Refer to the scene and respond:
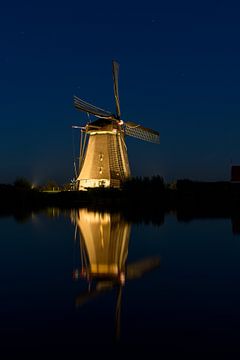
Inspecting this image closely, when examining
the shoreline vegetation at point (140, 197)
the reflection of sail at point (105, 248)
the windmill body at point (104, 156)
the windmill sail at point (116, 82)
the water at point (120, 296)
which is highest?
the windmill sail at point (116, 82)

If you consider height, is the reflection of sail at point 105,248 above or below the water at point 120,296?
above

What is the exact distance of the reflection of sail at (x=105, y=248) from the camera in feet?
27.8

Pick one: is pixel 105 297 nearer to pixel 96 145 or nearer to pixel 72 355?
pixel 72 355

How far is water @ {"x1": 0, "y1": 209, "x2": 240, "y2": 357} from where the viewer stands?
460 cm

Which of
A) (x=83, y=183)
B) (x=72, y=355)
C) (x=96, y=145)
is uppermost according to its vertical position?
(x=96, y=145)

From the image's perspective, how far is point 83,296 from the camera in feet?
21.1

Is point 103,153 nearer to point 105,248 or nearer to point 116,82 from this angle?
point 116,82

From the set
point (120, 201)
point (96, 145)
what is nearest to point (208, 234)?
point (120, 201)

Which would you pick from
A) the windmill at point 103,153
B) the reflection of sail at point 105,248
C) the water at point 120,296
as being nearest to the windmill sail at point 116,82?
the windmill at point 103,153

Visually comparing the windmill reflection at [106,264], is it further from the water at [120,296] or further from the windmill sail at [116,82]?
the windmill sail at [116,82]

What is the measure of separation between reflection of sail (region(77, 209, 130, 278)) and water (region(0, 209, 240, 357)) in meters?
0.03

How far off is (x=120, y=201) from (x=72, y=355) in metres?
29.0

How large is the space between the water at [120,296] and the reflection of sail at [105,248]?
0.09 feet

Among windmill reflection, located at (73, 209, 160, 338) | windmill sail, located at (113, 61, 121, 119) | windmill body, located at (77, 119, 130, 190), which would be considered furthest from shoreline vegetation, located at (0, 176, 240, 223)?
windmill reflection, located at (73, 209, 160, 338)
